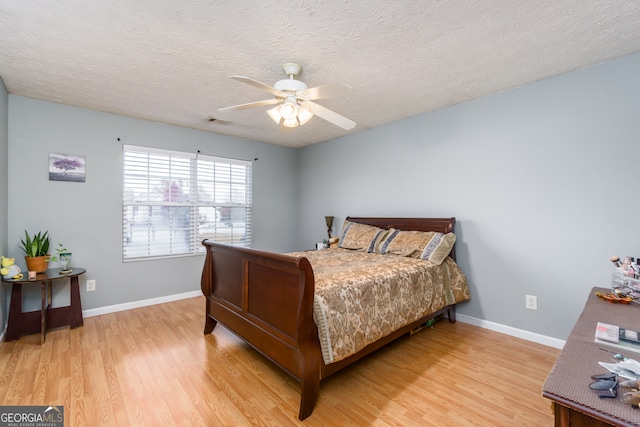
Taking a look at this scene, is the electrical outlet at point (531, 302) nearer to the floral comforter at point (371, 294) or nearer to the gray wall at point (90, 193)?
the floral comforter at point (371, 294)

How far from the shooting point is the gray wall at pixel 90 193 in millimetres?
2977

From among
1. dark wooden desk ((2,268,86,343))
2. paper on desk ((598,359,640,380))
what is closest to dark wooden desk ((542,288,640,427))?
paper on desk ((598,359,640,380))

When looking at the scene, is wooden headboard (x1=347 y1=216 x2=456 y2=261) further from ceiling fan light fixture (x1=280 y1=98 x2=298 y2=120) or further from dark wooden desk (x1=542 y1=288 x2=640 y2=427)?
ceiling fan light fixture (x1=280 y1=98 x2=298 y2=120)

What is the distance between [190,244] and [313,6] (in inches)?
136

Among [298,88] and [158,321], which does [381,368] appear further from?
[158,321]

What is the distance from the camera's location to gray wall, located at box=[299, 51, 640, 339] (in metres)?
2.29

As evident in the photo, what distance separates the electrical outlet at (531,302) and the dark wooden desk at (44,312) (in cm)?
441

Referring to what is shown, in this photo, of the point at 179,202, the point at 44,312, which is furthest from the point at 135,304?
the point at 179,202

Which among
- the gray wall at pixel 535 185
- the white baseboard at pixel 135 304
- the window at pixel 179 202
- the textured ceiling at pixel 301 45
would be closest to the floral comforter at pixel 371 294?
the gray wall at pixel 535 185

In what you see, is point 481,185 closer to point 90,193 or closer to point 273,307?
point 273,307

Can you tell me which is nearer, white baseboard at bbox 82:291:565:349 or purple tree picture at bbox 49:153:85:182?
white baseboard at bbox 82:291:565:349

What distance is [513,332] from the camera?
282cm

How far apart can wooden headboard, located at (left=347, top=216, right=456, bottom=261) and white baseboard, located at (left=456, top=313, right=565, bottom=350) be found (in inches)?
27.1

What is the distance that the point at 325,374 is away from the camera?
5.98ft
